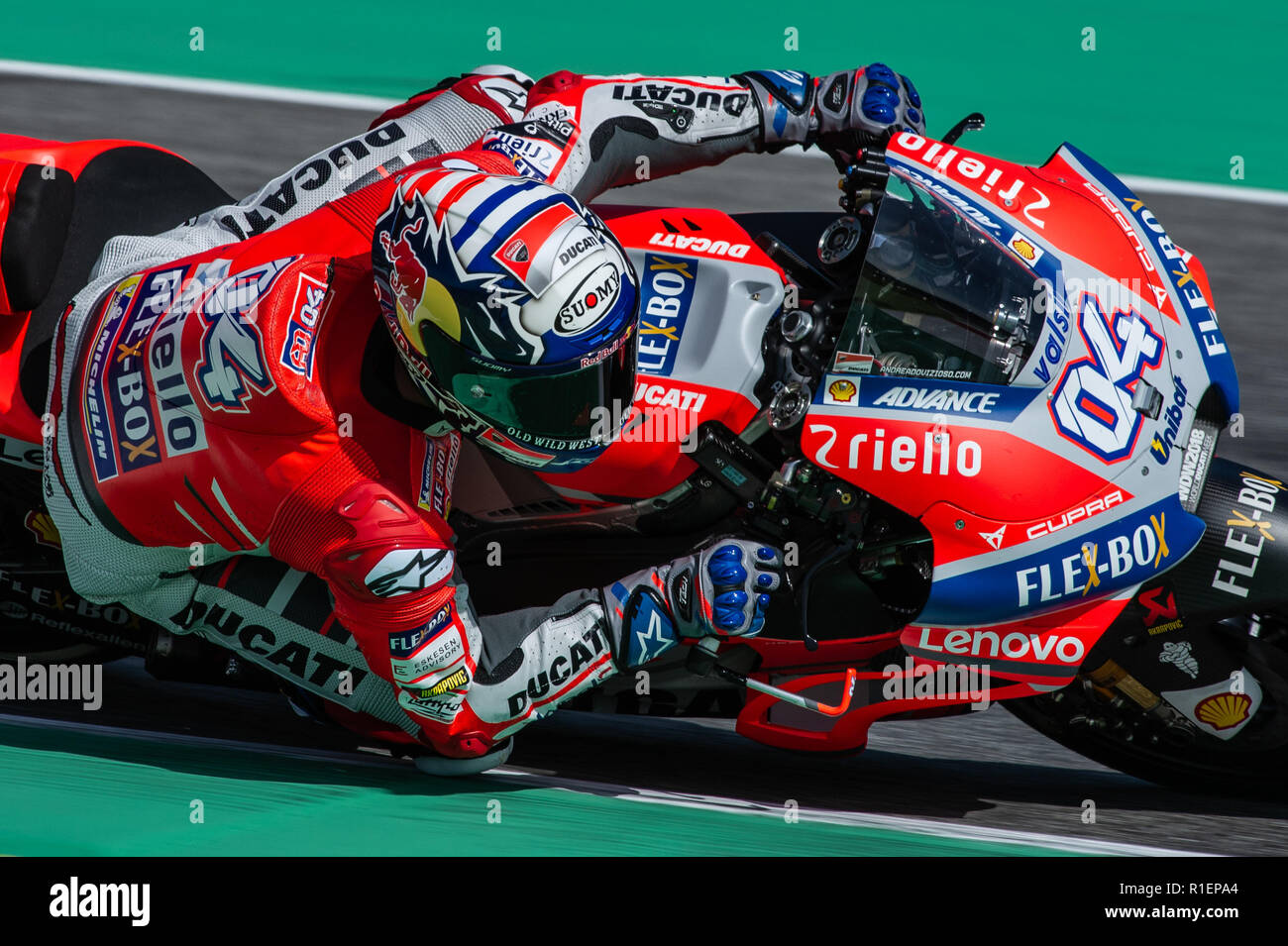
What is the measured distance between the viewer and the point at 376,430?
3627 millimetres

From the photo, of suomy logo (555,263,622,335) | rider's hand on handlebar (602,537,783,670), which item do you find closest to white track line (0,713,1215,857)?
rider's hand on handlebar (602,537,783,670)

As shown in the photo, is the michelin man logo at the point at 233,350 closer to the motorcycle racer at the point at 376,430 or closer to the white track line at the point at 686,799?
the motorcycle racer at the point at 376,430

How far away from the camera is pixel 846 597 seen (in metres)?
3.65

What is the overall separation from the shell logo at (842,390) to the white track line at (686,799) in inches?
46.0

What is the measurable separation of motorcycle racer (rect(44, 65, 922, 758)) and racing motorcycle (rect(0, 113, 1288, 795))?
0.58 feet

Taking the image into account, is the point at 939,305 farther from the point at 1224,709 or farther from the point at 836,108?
the point at 1224,709

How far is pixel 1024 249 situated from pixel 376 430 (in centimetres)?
160

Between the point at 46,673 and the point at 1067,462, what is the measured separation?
3053 millimetres

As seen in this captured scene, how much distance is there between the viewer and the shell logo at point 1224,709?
382 centimetres

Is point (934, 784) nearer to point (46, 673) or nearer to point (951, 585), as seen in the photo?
point (951, 585)

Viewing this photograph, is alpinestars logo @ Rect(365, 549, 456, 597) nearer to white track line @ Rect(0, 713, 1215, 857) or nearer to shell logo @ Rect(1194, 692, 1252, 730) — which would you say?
white track line @ Rect(0, 713, 1215, 857)

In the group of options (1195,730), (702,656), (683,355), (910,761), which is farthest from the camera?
(910,761)

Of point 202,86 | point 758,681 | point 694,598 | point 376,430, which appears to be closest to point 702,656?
point 758,681
